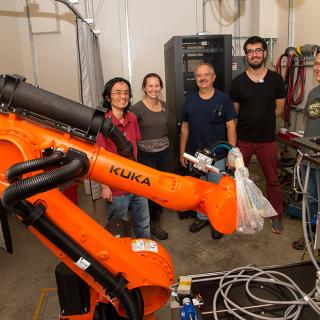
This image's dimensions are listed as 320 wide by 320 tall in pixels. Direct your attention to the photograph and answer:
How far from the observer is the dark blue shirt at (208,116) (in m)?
2.66

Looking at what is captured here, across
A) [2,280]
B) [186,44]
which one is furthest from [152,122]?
[2,280]

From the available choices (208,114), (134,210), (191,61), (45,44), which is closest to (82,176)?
(134,210)

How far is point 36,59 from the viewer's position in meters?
4.25

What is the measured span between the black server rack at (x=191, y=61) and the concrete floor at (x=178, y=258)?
977mm

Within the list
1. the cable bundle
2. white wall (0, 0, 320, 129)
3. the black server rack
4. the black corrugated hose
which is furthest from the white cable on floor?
white wall (0, 0, 320, 129)

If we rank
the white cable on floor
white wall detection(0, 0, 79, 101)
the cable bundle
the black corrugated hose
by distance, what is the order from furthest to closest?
white wall detection(0, 0, 79, 101)
the cable bundle
the white cable on floor
the black corrugated hose

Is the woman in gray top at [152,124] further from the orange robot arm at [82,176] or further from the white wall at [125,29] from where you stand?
the white wall at [125,29]

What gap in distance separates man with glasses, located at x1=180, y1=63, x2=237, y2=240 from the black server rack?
1.10ft

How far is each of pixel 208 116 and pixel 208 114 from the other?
0.02 m

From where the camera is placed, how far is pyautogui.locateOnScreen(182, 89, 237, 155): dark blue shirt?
266 centimetres

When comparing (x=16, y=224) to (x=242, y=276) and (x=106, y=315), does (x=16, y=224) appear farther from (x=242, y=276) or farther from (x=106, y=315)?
(x=242, y=276)

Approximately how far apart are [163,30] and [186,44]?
1352mm

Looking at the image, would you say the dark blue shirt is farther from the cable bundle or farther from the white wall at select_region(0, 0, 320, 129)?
the white wall at select_region(0, 0, 320, 129)

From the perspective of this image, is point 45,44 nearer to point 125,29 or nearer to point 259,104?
point 125,29
